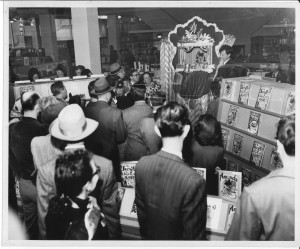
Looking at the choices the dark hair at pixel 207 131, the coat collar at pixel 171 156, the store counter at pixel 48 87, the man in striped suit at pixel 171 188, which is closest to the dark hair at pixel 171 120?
the man in striped suit at pixel 171 188

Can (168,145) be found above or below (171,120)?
below

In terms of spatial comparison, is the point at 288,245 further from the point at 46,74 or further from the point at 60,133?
the point at 46,74

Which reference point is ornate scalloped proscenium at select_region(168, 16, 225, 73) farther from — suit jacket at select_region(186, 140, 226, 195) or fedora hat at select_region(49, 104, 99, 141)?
fedora hat at select_region(49, 104, 99, 141)

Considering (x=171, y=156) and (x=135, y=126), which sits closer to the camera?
(x=171, y=156)

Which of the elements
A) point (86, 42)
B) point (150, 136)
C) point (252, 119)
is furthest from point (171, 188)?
point (86, 42)

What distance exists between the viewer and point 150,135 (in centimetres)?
292

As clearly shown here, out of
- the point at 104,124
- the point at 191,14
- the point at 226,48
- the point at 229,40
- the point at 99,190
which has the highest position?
the point at 191,14

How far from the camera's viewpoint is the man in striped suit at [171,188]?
1.70m

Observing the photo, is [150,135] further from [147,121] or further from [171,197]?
[171,197]

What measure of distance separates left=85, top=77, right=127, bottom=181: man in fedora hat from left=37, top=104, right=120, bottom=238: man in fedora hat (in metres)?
0.64

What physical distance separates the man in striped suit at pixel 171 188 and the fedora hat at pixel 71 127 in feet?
1.64

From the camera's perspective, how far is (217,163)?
2549mm

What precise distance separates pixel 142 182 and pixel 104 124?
3.66ft

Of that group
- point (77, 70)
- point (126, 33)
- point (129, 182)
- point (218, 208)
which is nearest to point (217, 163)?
point (218, 208)
